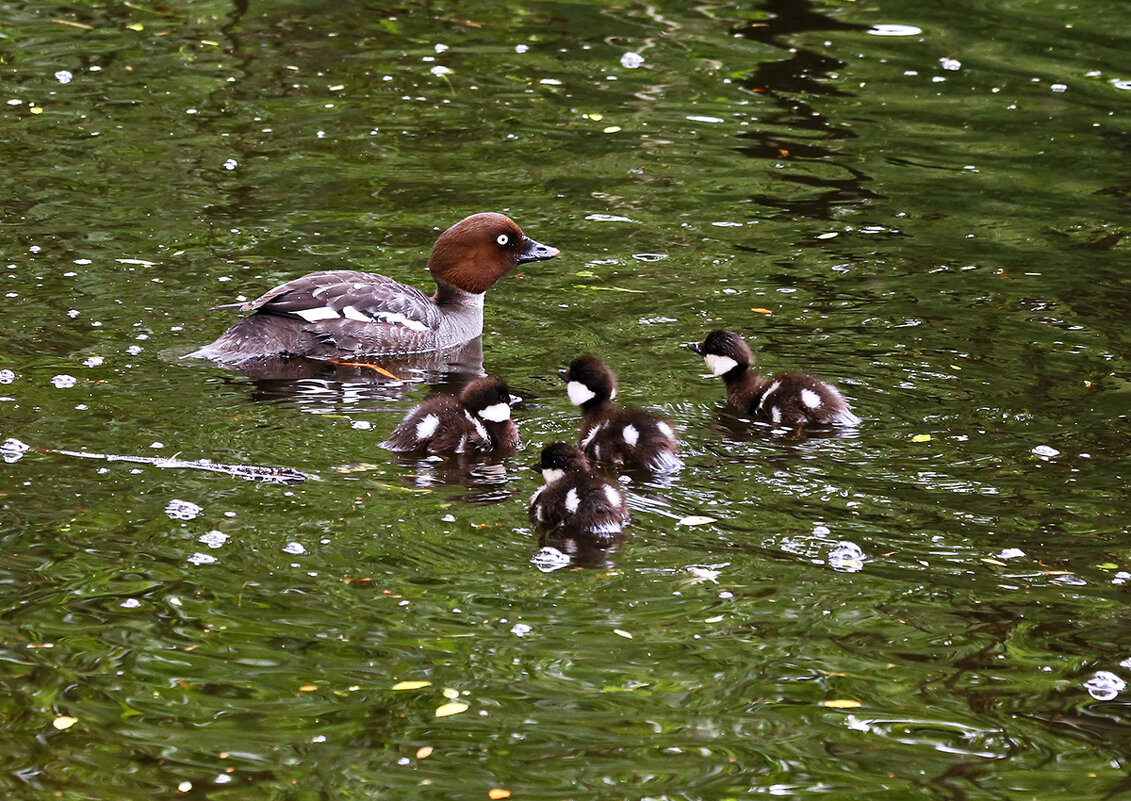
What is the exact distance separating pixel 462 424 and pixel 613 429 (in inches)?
31.0

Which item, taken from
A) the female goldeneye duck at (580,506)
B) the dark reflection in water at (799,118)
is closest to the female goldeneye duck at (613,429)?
the female goldeneye duck at (580,506)

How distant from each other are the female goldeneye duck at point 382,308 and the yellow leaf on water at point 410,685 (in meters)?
3.83

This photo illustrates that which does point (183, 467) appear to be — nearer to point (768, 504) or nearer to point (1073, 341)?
point (768, 504)

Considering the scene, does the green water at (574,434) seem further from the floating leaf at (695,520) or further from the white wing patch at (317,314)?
the white wing patch at (317,314)

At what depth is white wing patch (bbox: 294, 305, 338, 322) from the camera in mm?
9508

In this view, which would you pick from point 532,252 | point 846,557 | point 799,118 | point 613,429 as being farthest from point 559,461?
point 799,118

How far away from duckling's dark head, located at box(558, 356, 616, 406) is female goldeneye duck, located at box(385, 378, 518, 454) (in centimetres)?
39

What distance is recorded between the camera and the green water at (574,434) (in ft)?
18.5

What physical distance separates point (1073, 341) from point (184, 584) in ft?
19.0

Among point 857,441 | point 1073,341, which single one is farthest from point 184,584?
point 1073,341

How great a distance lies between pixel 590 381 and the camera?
8.33 m

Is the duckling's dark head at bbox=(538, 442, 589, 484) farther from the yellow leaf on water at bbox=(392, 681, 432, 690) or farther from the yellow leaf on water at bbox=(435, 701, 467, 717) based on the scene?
the yellow leaf on water at bbox=(435, 701, 467, 717)

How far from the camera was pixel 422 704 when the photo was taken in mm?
5762

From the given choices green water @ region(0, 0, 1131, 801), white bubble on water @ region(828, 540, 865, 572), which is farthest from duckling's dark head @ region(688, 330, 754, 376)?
white bubble on water @ region(828, 540, 865, 572)
